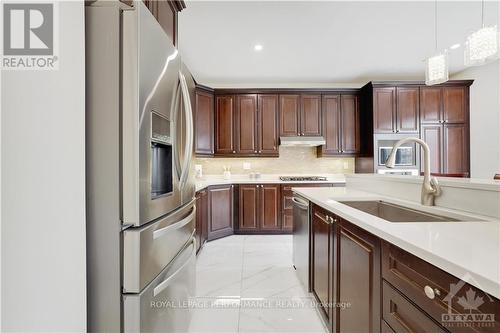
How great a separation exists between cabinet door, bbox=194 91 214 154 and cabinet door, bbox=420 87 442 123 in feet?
11.2

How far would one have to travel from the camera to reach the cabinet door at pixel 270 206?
3924 millimetres

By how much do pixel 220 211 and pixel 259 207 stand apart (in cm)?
65

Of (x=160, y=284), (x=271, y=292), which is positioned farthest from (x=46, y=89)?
(x=271, y=292)

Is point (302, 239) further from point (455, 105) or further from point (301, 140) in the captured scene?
point (455, 105)

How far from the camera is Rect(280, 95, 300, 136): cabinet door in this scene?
13.7 feet

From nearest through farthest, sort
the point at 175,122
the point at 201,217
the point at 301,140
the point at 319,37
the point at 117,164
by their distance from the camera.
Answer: the point at 117,164 < the point at 175,122 < the point at 319,37 < the point at 201,217 < the point at 301,140

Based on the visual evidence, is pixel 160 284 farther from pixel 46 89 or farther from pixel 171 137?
pixel 46 89

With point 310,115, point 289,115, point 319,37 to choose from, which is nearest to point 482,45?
point 319,37

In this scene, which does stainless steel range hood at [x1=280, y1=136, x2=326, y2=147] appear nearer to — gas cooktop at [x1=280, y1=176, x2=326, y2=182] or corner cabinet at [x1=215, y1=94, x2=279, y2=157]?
corner cabinet at [x1=215, y1=94, x2=279, y2=157]

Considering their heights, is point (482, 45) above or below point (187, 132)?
above

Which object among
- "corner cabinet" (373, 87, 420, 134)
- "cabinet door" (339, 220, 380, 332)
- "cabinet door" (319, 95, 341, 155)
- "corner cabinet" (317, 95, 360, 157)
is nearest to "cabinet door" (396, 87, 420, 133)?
"corner cabinet" (373, 87, 420, 134)

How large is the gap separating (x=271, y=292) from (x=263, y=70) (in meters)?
3.18

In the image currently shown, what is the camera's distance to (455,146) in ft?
12.7

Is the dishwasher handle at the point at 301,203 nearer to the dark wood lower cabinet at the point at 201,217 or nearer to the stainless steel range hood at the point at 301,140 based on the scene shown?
the dark wood lower cabinet at the point at 201,217
